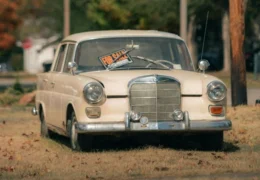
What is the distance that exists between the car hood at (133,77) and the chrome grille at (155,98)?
0.11 metres

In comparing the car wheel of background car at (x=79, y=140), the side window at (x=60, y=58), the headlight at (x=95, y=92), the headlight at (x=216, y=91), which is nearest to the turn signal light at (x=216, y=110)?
the headlight at (x=216, y=91)

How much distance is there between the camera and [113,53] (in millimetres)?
13102

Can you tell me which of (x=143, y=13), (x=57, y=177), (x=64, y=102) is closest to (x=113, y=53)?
(x=64, y=102)

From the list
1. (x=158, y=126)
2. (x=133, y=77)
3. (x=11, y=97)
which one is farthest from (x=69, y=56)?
(x=11, y=97)

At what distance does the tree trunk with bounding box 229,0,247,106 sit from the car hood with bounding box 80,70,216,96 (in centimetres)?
618

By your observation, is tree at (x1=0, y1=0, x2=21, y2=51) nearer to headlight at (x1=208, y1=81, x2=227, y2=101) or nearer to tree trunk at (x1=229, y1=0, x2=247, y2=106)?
tree trunk at (x1=229, y1=0, x2=247, y2=106)

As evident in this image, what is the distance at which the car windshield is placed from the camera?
13.0m

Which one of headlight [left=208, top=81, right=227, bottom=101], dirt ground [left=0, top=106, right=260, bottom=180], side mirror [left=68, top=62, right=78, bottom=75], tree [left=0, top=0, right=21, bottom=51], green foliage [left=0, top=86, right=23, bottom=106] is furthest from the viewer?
tree [left=0, top=0, right=21, bottom=51]

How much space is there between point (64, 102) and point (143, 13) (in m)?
31.1

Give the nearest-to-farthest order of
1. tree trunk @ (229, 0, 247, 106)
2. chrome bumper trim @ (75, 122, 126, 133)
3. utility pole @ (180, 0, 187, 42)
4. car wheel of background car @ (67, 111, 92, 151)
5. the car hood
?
chrome bumper trim @ (75, 122, 126, 133) < the car hood < car wheel of background car @ (67, 111, 92, 151) < tree trunk @ (229, 0, 247, 106) < utility pole @ (180, 0, 187, 42)

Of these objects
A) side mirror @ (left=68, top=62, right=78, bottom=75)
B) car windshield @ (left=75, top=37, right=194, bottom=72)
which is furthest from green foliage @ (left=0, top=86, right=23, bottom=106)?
side mirror @ (left=68, top=62, right=78, bottom=75)

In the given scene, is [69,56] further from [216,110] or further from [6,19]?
[6,19]

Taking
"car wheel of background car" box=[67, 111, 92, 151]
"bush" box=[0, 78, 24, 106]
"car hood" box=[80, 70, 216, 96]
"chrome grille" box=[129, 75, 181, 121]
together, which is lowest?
"bush" box=[0, 78, 24, 106]

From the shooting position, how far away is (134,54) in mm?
13141
